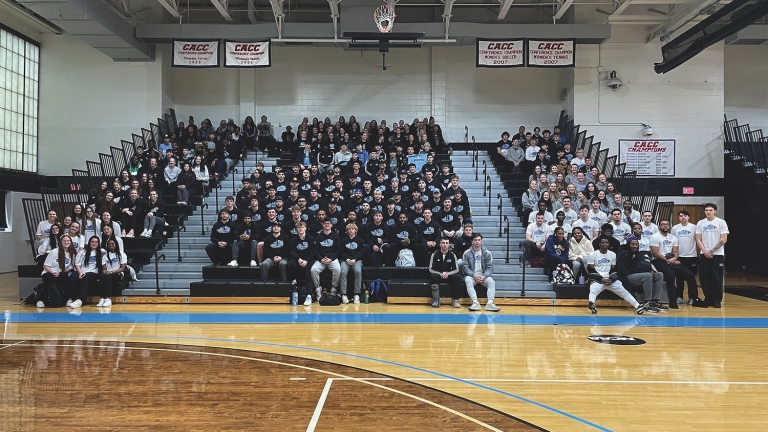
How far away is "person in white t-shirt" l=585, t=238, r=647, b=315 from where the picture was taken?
1095cm

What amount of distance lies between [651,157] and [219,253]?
46.8 ft

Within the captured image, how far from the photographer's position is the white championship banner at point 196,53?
1697 centimetres

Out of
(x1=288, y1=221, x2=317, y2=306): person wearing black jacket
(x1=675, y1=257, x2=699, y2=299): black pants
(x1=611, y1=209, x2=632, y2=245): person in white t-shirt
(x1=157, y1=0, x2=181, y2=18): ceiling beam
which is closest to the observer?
(x1=675, y1=257, x2=699, y2=299): black pants

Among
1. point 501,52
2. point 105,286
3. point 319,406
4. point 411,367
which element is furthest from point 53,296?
point 501,52

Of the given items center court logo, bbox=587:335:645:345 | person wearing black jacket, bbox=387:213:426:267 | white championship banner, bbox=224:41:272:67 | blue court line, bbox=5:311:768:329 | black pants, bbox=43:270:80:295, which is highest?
white championship banner, bbox=224:41:272:67

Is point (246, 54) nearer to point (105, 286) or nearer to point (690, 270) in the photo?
point (105, 286)

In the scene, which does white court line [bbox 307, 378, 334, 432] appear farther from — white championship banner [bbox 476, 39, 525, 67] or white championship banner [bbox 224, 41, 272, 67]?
white championship banner [bbox 476, 39, 525, 67]

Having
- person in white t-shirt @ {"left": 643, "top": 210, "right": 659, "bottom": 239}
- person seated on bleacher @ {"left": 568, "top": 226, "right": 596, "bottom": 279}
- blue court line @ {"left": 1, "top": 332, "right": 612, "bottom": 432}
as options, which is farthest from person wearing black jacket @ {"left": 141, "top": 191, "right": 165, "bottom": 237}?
→ person in white t-shirt @ {"left": 643, "top": 210, "right": 659, "bottom": 239}

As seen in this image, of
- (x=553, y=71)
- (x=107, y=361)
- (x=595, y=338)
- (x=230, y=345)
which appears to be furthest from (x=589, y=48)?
(x=107, y=361)

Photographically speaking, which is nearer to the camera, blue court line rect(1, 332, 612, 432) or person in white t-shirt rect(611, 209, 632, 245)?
blue court line rect(1, 332, 612, 432)

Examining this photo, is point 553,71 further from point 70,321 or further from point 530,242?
point 70,321

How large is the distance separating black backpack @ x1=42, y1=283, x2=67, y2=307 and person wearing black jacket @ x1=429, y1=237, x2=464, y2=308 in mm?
6656

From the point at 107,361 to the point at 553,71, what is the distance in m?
18.8

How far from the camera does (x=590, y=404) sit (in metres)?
5.30
